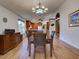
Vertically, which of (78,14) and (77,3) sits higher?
(77,3)

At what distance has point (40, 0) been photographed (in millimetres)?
5770

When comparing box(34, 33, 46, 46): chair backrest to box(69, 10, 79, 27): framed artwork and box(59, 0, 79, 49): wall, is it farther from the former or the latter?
box(69, 10, 79, 27): framed artwork

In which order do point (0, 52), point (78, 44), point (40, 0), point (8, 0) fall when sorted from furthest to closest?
1. point (40, 0)
2. point (8, 0)
3. point (78, 44)
4. point (0, 52)

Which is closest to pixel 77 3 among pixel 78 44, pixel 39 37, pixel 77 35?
pixel 77 35

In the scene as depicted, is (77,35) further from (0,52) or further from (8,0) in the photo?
(8,0)

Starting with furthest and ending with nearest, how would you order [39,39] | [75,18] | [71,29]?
[71,29] → [75,18] → [39,39]

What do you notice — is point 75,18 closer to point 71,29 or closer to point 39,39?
point 71,29

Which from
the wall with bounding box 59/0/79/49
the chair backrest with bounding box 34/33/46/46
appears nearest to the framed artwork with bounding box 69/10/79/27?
the wall with bounding box 59/0/79/49

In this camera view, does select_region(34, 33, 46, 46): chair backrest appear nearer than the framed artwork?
Yes

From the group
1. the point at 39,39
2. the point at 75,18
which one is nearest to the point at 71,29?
the point at 75,18

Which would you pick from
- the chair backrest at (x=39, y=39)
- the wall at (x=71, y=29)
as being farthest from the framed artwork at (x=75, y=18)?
the chair backrest at (x=39, y=39)

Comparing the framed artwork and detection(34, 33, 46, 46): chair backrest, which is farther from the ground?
the framed artwork

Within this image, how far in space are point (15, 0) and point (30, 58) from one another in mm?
3361

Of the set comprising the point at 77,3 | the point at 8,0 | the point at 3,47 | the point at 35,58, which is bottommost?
the point at 35,58
